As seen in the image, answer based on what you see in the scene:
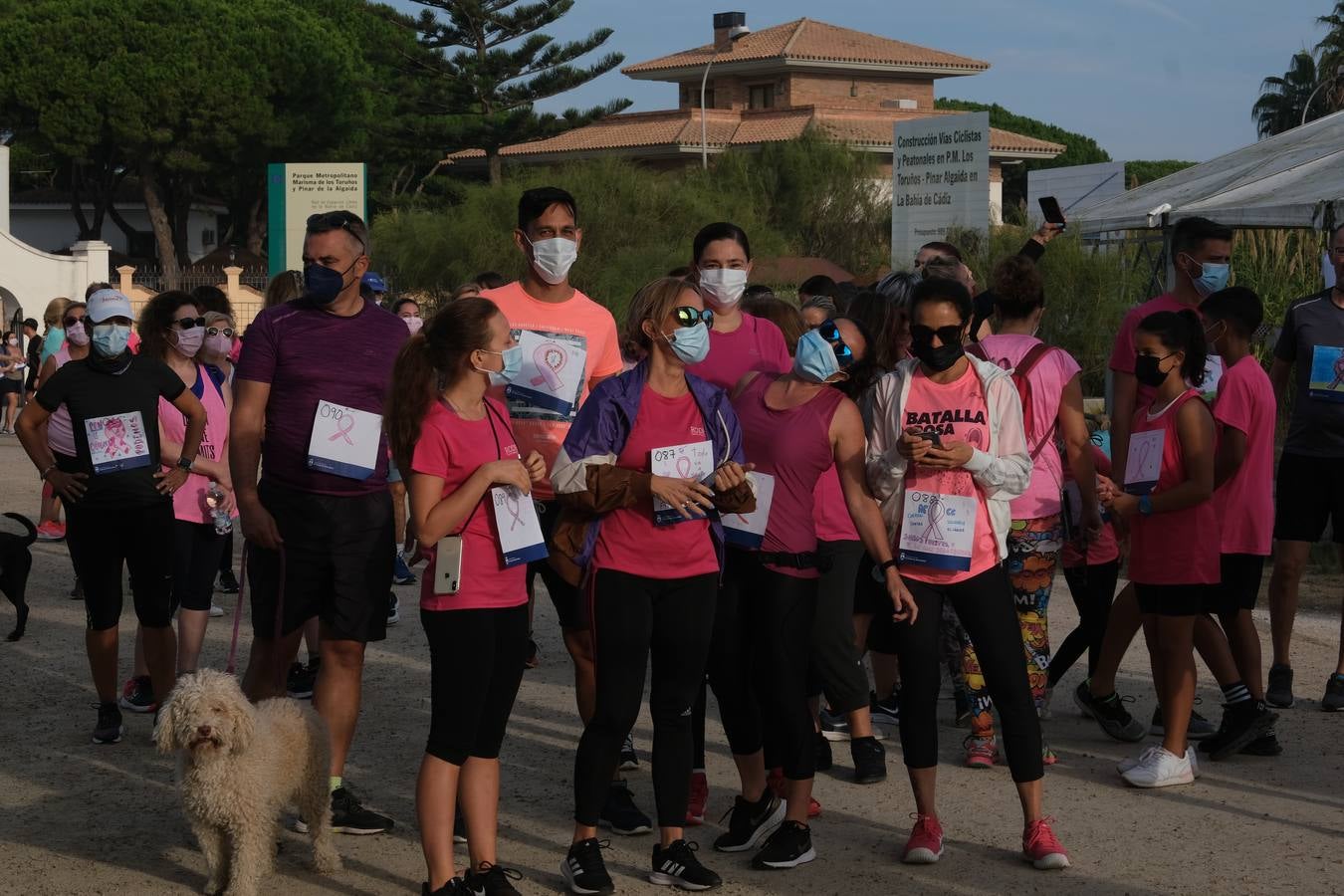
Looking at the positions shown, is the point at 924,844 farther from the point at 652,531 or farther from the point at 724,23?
the point at 724,23

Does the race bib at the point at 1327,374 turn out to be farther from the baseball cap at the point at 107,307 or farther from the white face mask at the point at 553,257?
the baseball cap at the point at 107,307

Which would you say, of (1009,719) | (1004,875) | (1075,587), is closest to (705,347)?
(1009,719)

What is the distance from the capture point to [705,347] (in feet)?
17.0

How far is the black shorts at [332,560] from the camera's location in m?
5.61

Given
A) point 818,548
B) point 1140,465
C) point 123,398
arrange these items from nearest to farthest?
point 818,548 < point 1140,465 < point 123,398

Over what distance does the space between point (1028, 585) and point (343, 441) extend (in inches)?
109

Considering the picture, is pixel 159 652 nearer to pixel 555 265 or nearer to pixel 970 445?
pixel 555 265

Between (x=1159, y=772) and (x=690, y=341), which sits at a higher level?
(x=690, y=341)

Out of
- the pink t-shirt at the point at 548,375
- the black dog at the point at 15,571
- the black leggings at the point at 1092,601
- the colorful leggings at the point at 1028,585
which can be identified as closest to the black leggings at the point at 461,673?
the pink t-shirt at the point at 548,375

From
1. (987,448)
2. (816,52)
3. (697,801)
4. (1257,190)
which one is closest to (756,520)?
(987,448)

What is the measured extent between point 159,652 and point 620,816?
240cm

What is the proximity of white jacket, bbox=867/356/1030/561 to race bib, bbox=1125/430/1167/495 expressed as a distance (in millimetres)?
1046

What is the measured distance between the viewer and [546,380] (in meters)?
5.91

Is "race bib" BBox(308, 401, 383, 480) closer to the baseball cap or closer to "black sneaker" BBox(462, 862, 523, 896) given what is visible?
"black sneaker" BBox(462, 862, 523, 896)
